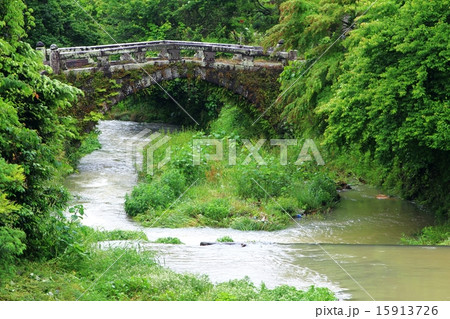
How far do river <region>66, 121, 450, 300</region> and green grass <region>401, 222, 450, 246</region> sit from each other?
1.48ft

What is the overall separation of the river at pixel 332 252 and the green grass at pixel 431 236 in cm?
45

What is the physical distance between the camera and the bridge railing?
70.7ft

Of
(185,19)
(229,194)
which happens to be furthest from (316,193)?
(185,19)

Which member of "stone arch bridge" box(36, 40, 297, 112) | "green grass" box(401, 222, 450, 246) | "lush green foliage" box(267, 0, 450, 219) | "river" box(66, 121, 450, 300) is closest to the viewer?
"river" box(66, 121, 450, 300)

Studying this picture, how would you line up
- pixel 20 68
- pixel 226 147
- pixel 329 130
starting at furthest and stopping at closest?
pixel 226 147 → pixel 329 130 → pixel 20 68

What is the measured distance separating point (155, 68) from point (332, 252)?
40.5 feet

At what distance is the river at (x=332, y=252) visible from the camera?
34.4 feet

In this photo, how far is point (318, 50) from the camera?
65.1 ft

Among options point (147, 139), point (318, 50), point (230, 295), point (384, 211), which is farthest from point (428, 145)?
point (147, 139)

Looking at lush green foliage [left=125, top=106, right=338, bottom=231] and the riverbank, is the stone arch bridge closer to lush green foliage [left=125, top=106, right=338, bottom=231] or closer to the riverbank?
lush green foliage [left=125, top=106, right=338, bottom=231]

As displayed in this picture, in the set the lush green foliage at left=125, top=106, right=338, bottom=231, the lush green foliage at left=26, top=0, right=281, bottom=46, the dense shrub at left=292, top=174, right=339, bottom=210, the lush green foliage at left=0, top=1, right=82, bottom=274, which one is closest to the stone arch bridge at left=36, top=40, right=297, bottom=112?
the lush green foliage at left=125, top=106, right=338, bottom=231

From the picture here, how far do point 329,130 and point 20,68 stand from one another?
8.51m

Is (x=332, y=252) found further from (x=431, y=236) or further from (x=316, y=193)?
(x=316, y=193)

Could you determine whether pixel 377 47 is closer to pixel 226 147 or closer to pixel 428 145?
pixel 428 145
